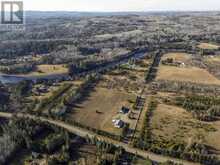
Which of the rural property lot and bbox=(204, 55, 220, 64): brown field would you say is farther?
bbox=(204, 55, 220, 64): brown field

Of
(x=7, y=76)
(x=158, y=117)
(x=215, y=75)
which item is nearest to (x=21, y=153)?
(x=158, y=117)

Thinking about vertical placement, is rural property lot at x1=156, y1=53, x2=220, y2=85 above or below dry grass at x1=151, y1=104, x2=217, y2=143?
above

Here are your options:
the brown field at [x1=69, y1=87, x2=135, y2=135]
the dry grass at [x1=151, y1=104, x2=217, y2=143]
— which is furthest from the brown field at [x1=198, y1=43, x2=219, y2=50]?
the dry grass at [x1=151, y1=104, x2=217, y2=143]

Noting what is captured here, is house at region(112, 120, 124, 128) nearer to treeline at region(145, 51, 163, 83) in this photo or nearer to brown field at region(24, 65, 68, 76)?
treeline at region(145, 51, 163, 83)

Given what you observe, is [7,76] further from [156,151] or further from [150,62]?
[156,151]

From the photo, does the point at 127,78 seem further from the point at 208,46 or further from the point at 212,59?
the point at 208,46

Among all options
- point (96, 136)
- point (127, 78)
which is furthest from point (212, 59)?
point (96, 136)
